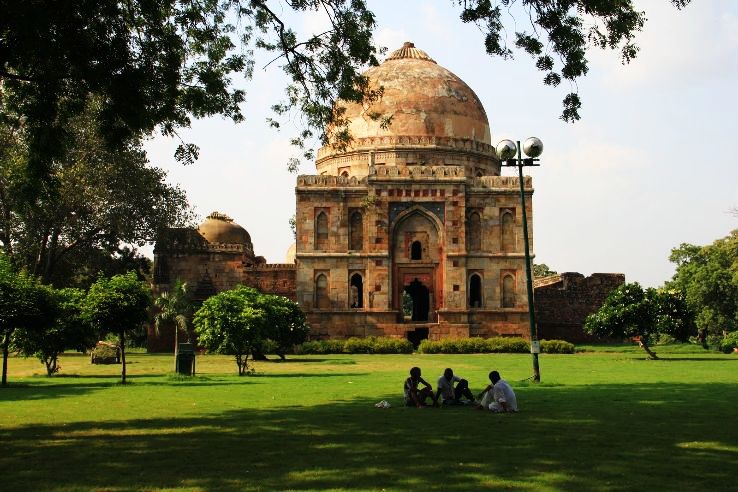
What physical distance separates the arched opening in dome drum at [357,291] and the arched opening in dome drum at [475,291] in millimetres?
4859

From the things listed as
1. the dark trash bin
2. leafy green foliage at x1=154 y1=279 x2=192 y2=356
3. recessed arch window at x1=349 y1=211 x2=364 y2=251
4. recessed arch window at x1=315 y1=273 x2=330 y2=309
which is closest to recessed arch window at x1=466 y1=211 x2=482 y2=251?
recessed arch window at x1=349 y1=211 x2=364 y2=251

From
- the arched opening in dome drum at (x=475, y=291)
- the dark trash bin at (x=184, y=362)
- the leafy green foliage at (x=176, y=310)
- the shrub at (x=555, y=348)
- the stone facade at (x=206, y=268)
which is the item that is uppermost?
the stone facade at (x=206, y=268)

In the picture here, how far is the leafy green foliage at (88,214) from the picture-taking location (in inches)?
1325

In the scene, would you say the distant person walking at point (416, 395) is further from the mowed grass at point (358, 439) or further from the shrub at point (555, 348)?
the shrub at point (555, 348)

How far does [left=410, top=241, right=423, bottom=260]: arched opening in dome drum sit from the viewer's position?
3778cm

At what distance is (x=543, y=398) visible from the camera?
13367 mm

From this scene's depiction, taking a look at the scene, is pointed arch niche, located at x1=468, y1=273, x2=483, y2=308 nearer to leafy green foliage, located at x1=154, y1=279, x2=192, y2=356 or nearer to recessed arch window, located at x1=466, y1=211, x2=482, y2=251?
recessed arch window, located at x1=466, y1=211, x2=482, y2=251

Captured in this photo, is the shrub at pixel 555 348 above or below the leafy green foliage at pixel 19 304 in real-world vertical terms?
below

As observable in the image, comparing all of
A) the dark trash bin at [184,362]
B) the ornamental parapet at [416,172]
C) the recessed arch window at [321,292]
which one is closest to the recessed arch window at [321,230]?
the recessed arch window at [321,292]

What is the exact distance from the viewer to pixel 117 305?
18.5 metres

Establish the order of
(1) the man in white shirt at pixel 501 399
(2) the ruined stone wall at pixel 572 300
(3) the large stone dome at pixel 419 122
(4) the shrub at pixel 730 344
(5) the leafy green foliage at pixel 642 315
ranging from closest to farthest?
1. (1) the man in white shirt at pixel 501 399
2. (5) the leafy green foliage at pixel 642 315
3. (4) the shrub at pixel 730 344
4. (3) the large stone dome at pixel 419 122
5. (2) the ruined stone wall at pixel 572 300

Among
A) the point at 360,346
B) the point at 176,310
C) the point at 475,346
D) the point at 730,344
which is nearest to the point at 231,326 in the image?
the point at 360,346

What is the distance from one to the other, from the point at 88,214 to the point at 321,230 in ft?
32.6

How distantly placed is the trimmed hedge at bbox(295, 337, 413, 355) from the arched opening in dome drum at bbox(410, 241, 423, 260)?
5067 mm
